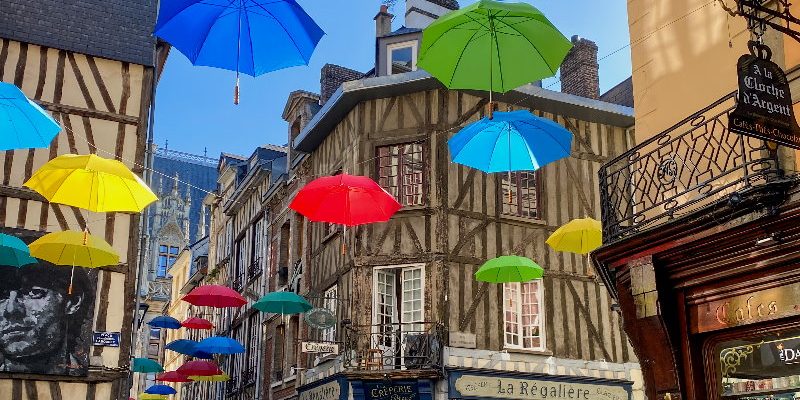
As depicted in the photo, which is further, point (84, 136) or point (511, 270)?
point (84, 136)

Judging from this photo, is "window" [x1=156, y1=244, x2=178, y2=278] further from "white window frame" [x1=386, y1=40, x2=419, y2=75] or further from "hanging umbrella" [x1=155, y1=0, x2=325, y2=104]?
"hanging umbrella" [x1=155, y1=0, x2=325, y2=104]

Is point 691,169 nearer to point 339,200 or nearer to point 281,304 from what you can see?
point 339,200

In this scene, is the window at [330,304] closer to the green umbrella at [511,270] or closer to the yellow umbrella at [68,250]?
the green umbrella at [511,270]

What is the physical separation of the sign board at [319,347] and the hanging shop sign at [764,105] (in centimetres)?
946

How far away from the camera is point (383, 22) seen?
16969mm

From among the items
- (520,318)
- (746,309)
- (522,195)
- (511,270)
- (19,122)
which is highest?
(522,195)

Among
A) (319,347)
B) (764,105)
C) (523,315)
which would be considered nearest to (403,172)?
(523,315)

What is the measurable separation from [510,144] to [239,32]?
322 cm

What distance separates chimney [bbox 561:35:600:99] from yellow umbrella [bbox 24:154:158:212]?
34.0 ft

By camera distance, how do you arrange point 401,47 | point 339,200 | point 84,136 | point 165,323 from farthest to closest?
point 165,323 → point 401,47 → point 84,136 → point 339,200

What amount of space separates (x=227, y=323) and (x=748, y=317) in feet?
62.9

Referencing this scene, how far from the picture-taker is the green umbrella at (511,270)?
11977 millimetres

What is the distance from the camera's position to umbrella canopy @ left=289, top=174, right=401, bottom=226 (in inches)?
371

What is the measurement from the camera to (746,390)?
5578 millimetres
